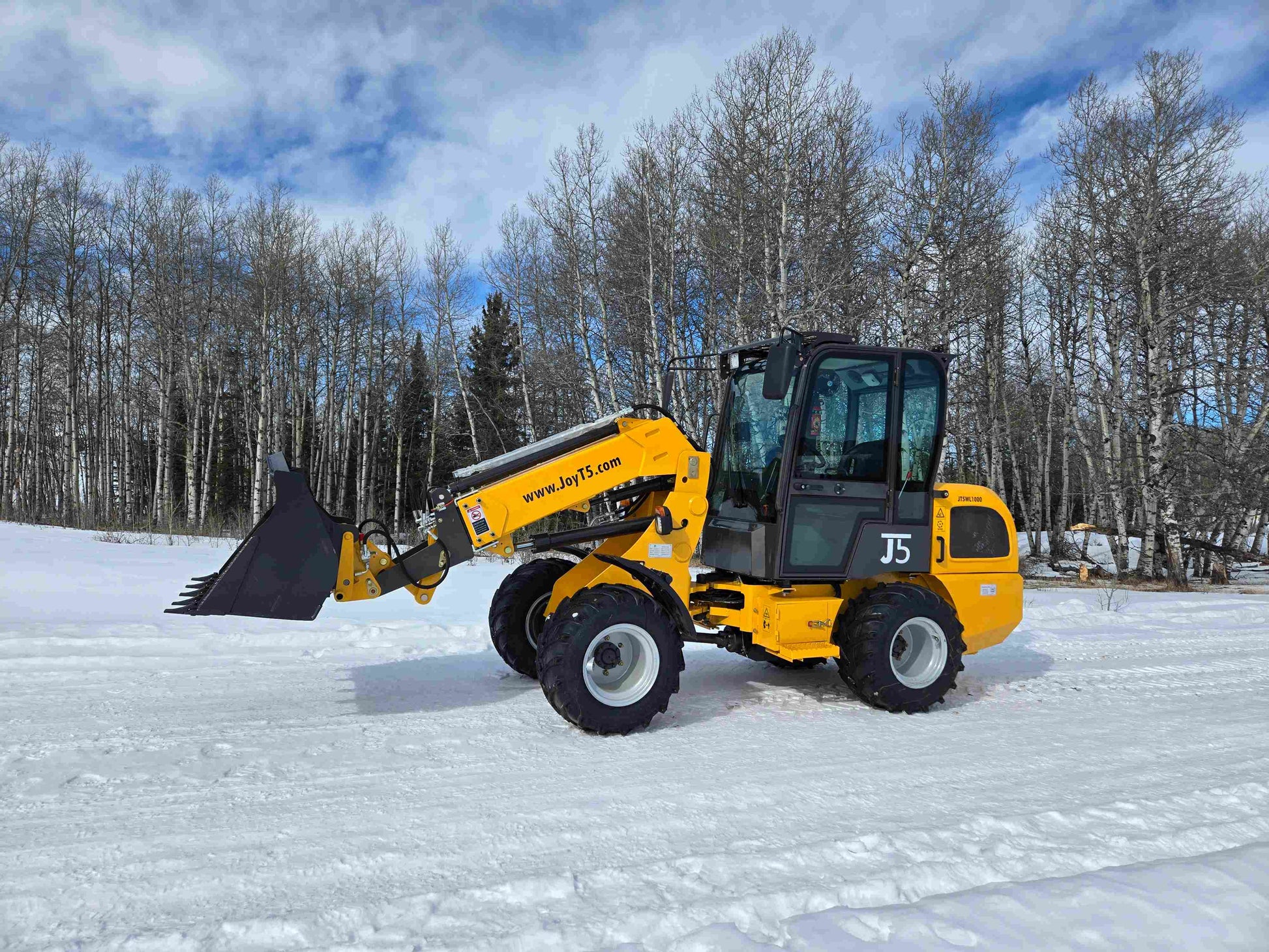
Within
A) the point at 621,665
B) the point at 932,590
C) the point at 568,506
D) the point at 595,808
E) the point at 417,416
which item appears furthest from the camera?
the point at 417,416

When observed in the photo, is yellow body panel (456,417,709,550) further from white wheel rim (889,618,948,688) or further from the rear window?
the rear window

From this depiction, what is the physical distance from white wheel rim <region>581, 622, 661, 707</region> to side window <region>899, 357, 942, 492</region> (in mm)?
2151

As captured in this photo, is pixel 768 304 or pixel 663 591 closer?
pixel 663 591

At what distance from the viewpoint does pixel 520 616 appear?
5.87 metres

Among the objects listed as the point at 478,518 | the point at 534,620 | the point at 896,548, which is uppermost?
the point at 478,518

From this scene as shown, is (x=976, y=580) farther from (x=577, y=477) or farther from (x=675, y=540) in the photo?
(x=577, y=477)

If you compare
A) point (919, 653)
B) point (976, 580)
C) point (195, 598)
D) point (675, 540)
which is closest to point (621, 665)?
point (675, 540)

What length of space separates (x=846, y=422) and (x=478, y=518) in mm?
2476

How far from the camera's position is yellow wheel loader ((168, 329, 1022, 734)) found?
4523 mm

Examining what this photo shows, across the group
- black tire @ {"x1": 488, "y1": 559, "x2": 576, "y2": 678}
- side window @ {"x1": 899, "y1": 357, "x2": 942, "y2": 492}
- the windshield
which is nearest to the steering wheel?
side window @ {"x1": 899, "y1": 357, "x2": 942, "y2": 492}

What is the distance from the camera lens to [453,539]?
4867 mm

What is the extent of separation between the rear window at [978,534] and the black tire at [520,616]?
110 inches

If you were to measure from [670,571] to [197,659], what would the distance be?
374 centimetres

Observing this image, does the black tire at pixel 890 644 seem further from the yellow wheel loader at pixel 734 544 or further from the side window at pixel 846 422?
the side window at pixel 846 422
